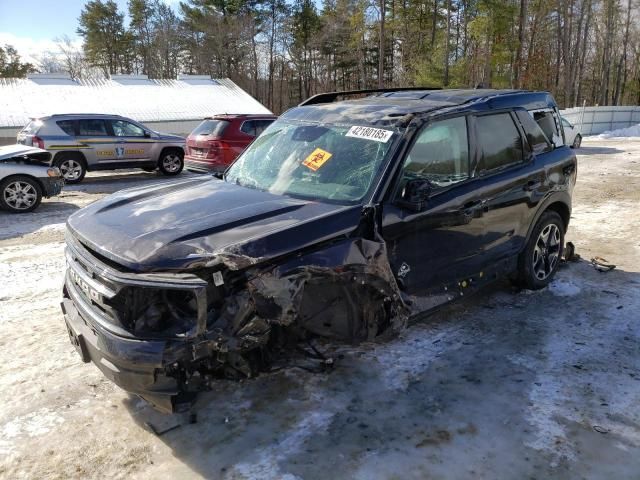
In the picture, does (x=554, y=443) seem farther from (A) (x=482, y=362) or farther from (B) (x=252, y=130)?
(B) (x=252, y=130)

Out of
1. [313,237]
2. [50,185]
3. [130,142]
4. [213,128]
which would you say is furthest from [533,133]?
[130,142]

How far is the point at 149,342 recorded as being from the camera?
2699mm

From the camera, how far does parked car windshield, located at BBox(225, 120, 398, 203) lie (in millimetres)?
3670

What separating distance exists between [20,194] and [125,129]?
5.14 meters

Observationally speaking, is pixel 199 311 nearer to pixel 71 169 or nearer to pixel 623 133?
pixel 71 169

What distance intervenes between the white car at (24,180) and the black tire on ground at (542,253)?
27.6 feet

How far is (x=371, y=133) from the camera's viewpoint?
3.88 meters

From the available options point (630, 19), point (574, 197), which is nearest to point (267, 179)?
point (574, 197)

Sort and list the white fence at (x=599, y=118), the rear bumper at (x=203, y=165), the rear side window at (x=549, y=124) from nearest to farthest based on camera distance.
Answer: the rear side window at (x=549, y=124) < the rear bumper at (x=203, y=165) < the white fence at (x=599, y=118)

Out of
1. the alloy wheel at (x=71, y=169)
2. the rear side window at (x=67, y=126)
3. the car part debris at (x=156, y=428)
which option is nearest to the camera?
the car part debris at (x=156, y=428)

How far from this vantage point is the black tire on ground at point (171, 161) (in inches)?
579

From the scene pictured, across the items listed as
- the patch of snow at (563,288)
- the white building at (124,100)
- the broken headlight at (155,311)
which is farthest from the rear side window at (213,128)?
the white building at (124,100)

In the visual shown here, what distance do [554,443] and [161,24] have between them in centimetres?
5766

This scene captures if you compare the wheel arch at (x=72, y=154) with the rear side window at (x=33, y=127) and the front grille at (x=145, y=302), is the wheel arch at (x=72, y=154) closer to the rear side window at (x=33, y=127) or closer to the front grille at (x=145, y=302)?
the rear side window at (x=33, y=127)
